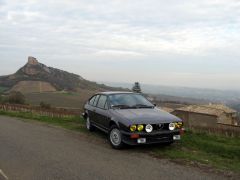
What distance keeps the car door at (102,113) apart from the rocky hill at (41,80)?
81.6 m

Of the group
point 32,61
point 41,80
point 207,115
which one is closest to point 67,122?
point 207,115

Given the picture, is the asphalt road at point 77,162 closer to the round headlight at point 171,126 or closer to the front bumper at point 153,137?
the front bumper at point 153,137

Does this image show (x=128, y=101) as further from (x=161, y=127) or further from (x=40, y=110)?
(x=40, y=110)

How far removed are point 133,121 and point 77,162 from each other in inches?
67.7

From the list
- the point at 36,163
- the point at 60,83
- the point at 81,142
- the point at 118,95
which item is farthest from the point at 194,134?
the point at 60,83

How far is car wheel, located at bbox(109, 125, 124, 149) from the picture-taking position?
808 cm

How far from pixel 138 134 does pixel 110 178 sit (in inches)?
81.5

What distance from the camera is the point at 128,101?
371 inches

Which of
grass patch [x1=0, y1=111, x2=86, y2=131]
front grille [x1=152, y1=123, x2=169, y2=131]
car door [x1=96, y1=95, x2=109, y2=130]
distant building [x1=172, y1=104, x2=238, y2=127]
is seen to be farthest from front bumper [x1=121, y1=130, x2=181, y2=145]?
distant building [x1=172, y1=104, x2=238, y2=127]

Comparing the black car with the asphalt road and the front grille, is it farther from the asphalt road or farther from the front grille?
the asphalt road

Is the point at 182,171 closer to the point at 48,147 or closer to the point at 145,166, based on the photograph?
the point at 145,166

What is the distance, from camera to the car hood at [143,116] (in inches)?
306

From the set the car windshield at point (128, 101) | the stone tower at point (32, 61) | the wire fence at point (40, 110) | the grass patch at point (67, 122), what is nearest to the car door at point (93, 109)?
the car windshield at point (128, 101)

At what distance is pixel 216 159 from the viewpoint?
23.6 ft
